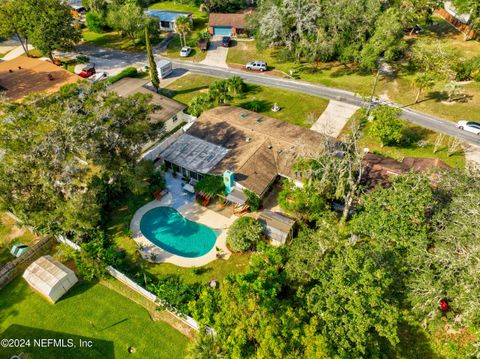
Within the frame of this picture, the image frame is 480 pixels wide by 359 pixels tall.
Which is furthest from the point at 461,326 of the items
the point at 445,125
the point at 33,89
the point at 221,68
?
the point at 33,89

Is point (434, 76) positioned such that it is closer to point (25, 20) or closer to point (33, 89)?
point (33, 89)

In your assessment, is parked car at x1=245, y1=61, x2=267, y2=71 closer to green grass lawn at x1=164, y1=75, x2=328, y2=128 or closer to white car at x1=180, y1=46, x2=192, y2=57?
green grass lawn at x1=164, y1=75, x2=328, y2=128

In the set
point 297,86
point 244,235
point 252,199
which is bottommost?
point 244,235

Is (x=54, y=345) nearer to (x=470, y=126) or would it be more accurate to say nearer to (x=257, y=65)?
(x=257, y=65)

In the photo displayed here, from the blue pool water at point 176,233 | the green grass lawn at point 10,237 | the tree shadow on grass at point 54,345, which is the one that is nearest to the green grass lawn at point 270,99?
the blue pool water at point 176,233

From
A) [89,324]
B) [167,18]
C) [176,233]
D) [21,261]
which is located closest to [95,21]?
[167,18]
